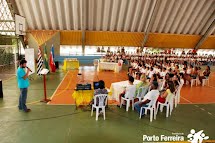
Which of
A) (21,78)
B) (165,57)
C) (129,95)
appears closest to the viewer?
(21,78)

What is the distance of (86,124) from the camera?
18.9 feet

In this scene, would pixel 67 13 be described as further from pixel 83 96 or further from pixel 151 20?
pixel 83 96

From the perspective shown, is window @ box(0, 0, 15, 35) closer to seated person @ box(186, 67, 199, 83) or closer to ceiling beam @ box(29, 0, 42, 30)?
ceiling beam @ box(29, 0, 42, 30)

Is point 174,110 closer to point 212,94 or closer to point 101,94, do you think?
point 101,94

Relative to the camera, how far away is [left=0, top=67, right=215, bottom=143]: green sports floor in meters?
4.98

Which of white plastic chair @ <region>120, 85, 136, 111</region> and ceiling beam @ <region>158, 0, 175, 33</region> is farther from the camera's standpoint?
ceiling beam @ <region>158, 0, 175, 33</region>

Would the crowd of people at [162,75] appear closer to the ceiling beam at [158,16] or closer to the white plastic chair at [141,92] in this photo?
the white plastic chair at [141,92]

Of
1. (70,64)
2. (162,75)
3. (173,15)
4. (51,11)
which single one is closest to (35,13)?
(51,11)

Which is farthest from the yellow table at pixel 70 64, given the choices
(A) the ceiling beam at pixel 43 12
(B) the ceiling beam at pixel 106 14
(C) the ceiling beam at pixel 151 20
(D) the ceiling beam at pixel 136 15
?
(C) the ceiling beam at pixel 151 20

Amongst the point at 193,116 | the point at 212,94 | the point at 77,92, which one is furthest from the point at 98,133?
the point at 212,94

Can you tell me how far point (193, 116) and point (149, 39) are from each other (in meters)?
18.1

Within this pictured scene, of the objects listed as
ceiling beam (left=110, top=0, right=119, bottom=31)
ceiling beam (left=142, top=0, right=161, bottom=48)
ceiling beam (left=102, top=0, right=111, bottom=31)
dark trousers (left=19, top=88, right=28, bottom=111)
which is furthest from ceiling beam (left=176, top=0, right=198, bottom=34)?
dark trousers (left=19, top=88, right=28, bottom=111)

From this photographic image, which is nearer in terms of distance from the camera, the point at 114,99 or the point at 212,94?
the point at 114,99

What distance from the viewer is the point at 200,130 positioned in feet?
18.6
